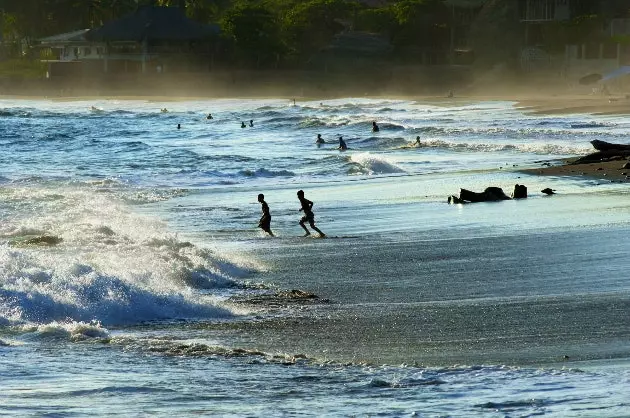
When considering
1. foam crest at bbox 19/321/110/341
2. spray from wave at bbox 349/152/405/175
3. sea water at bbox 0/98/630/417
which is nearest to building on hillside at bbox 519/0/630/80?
spray from wave at bbox 349/152/405/175

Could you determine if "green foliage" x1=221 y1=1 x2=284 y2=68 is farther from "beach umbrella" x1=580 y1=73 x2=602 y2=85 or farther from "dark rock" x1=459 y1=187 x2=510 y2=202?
"dark rock" x1=459 y1=187 x2=510 y2=202

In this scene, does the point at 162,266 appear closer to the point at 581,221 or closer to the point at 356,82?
the point at 581,221

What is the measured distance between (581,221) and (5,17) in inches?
4032

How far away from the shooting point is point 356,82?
90375 mm

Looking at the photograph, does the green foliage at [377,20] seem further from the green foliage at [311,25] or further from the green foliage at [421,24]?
the green foliage at [311,25]

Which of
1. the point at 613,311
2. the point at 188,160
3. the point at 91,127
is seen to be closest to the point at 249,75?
the point at 91,127

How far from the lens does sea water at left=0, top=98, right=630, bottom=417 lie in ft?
31.0

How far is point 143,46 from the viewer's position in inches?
3836

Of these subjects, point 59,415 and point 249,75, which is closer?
point 59,415

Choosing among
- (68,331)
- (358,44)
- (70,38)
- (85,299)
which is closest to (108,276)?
(85,299)

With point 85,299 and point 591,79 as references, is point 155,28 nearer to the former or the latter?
point 591,79

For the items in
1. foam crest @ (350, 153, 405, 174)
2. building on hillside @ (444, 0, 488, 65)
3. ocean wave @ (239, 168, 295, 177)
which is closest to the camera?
foam crest @ (350, 153, 405, 174)

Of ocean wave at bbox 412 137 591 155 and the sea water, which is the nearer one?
the sea water

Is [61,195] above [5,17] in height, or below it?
below
